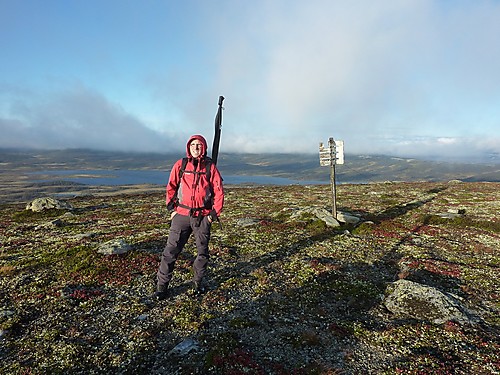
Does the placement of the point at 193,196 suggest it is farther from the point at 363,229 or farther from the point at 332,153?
the point at 332,153

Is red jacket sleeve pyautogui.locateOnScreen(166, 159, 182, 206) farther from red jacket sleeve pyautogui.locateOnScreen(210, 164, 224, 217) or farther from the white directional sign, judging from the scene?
the white directional sign

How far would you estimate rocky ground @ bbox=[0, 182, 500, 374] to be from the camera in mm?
8391

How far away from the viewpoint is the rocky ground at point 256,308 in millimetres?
8391

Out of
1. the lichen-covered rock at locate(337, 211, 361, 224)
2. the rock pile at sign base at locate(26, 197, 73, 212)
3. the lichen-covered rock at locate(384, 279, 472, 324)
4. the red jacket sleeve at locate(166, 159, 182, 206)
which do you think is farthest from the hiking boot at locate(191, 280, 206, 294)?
the rock pile at sign base at locate(26, 197, 73, 212)

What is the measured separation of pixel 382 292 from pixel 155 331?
9.86 m

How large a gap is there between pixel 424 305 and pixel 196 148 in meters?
11.0

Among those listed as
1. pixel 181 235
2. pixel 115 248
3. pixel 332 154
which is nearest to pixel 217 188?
pixel 181 235

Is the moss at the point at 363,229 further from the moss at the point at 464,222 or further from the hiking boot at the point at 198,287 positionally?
the hiking boot at the point at 198,287

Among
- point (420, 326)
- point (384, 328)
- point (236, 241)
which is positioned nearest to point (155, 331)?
point (384, 328)

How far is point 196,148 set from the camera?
10828 millimetres

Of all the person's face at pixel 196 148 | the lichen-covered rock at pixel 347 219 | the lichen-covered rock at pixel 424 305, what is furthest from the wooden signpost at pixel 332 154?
the person's face at pixel 196 148

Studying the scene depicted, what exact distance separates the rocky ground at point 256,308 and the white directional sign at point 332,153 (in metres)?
7.13

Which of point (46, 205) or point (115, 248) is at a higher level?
point (46, 205)

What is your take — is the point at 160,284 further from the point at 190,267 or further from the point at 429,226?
the point at 429,226
